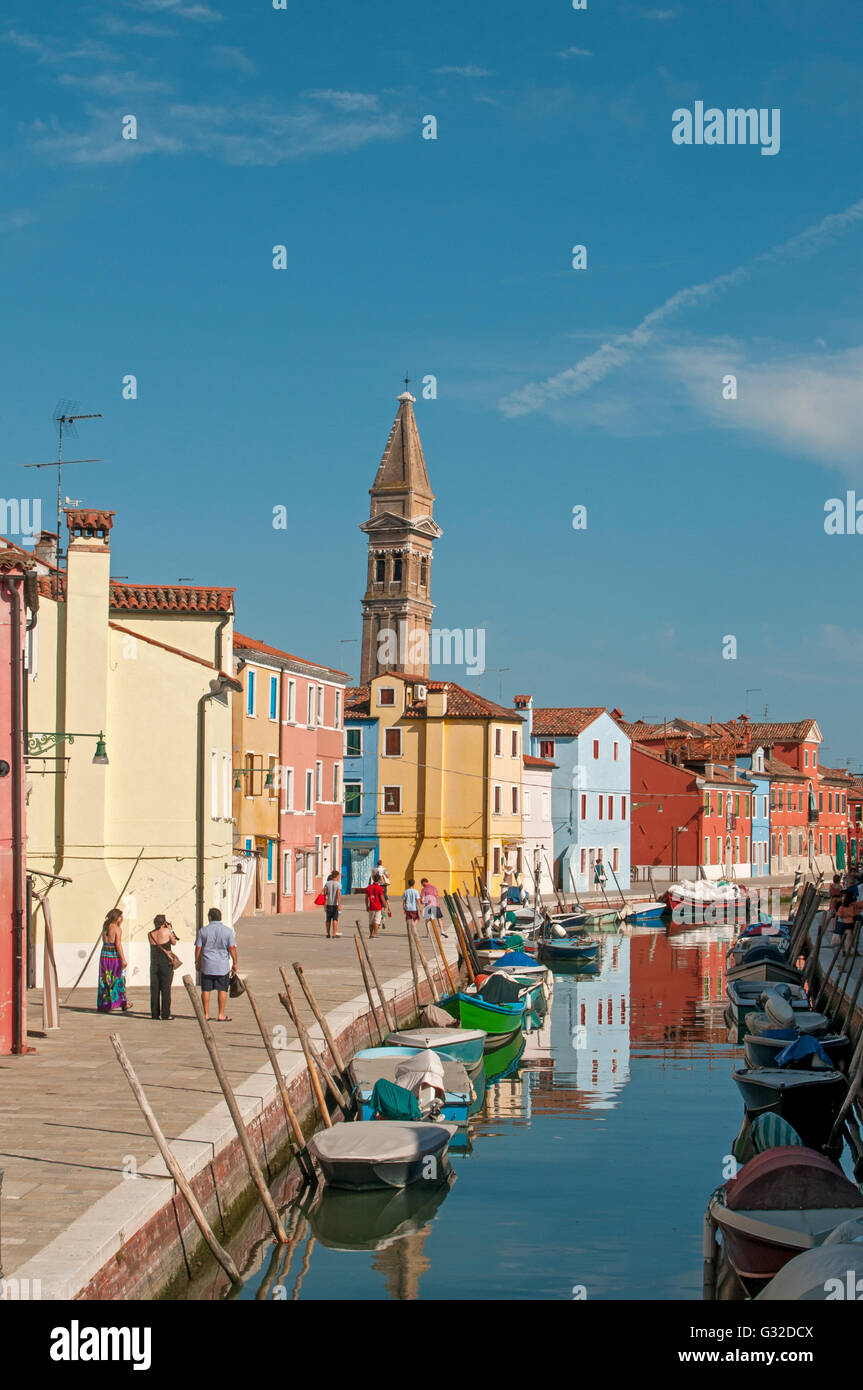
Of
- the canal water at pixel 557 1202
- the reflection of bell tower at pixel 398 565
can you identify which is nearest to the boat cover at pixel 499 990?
the canal water at pixel 557 1202

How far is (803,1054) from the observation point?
2259cm

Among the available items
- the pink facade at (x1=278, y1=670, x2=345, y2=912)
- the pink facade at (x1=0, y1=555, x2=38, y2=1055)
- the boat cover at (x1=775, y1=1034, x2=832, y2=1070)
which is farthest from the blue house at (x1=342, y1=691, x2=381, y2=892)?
the pink facade at (x1=0, y1=555, x2=38, y2=1055)

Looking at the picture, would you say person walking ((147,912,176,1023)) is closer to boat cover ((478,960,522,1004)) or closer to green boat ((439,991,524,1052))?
green boat ((439,991,524,1052))

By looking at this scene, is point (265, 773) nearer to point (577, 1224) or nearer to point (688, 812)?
point (577, 1224)

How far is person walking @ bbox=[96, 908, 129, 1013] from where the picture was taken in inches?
840

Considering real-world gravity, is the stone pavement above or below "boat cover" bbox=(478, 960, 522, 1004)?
above

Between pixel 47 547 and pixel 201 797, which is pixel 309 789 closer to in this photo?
pixel 47 547

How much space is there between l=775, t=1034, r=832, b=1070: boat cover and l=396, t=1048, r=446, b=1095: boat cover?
5.49 metres

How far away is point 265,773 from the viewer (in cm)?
4384

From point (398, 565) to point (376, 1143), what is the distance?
97.7 meters

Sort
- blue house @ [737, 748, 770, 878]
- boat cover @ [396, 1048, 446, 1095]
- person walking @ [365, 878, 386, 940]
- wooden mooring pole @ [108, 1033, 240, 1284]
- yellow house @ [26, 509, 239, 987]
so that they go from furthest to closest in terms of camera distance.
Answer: blue house @ [737, 748, 770, 878], person walking @ [365, 878, 386, 940], yellow house @ [26, 509, 239, 987], boat cover @ [396, 1048, 446, 1095], wooden mooring pole @ [108, 1033, 240, 1284]

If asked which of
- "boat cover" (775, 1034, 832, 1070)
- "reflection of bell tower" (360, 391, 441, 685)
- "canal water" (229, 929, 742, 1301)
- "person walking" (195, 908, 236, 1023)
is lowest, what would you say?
"canal water" (229, 929, 742, 1301)

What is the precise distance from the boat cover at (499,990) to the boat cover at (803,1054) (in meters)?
10.6
